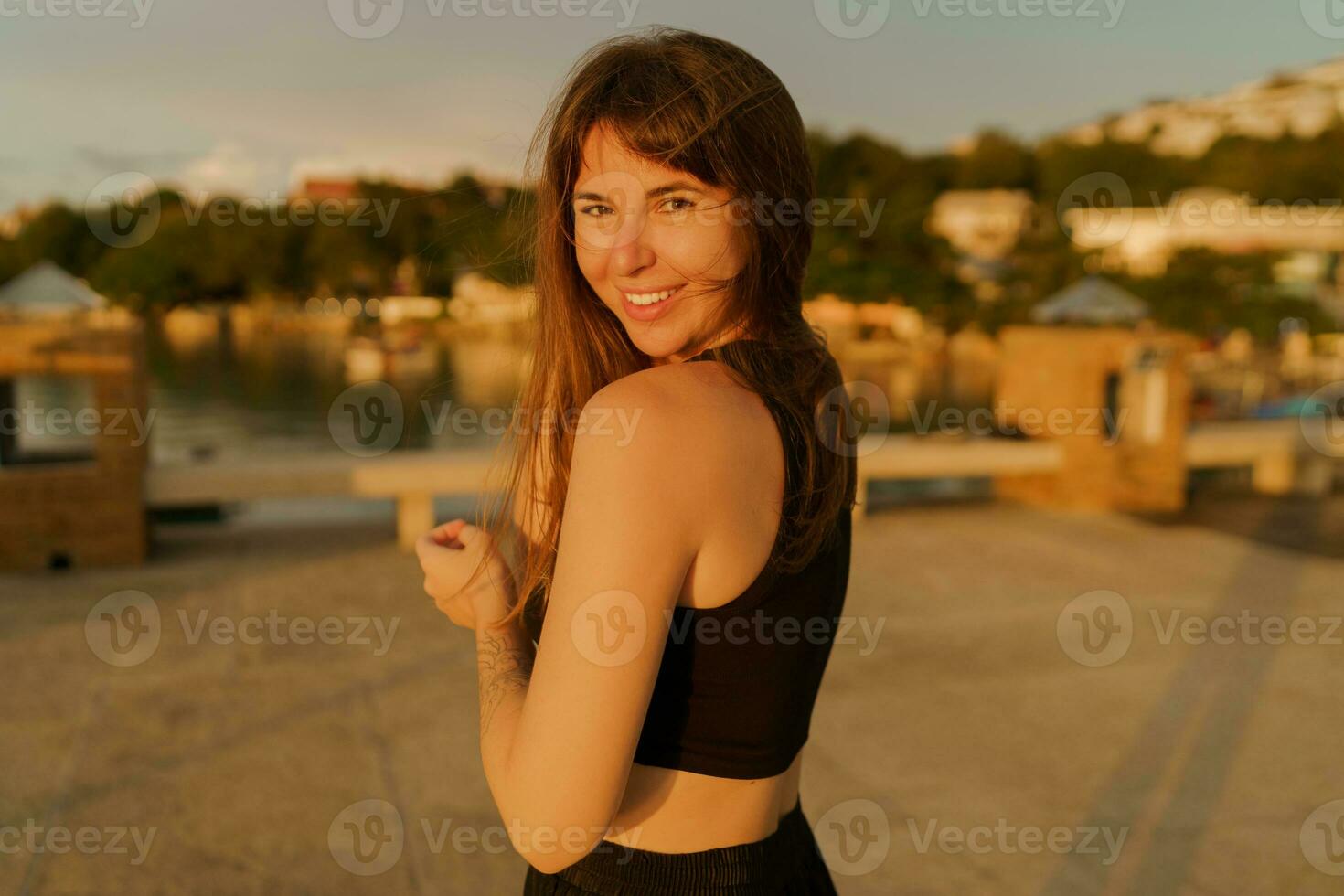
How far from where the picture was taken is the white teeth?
1.08 metres

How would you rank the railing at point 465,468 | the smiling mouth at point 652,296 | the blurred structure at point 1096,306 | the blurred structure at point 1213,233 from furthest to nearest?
the blurred structure at point 1213,233 → the blurred structure at point 1096,306 → the railing at point 465,468 → the smiling mouth at point 652,296

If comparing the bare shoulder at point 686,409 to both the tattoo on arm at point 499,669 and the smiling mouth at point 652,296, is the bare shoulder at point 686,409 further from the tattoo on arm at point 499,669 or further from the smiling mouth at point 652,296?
the tattoo on arm at point 499,669

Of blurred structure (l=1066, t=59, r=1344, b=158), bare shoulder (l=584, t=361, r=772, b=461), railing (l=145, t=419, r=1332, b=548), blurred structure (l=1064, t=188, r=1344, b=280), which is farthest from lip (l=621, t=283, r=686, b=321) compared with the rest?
blurred structure (l=1066, t=59, r=1344, b=158)

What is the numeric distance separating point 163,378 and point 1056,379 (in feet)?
101

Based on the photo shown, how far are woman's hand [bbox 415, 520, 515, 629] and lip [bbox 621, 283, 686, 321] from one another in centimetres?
29

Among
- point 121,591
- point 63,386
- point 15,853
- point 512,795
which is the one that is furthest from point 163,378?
point 512,795

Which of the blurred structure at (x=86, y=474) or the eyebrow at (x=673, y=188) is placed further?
the blurred structure at (x=86, y=474)

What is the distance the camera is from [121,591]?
205 inches

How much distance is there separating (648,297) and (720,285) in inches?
3.0

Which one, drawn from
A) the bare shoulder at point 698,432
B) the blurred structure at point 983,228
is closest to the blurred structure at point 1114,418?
the bare shoulder at point 698,432

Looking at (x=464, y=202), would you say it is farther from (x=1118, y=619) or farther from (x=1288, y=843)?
(x=1118, y=619)

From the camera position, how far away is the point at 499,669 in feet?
3.54

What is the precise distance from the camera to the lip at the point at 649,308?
108cm

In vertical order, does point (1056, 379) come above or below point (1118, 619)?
above
